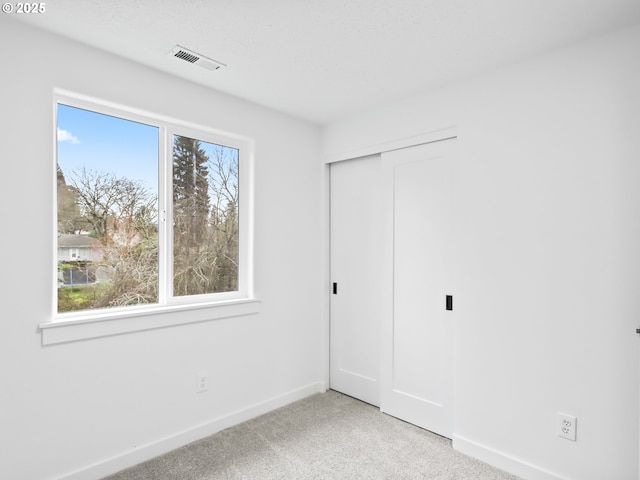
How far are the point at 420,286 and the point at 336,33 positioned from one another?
1742mm

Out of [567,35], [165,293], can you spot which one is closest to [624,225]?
[567,35]

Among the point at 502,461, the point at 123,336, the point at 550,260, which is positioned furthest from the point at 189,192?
the point at 502,461

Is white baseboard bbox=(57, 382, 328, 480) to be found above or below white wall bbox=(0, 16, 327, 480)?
below

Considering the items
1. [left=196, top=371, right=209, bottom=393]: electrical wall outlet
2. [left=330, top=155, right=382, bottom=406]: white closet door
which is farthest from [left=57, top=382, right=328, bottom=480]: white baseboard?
[left=330, top=155, right=382, bottom=406]: white closet door

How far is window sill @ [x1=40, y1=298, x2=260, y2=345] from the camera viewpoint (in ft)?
6.51

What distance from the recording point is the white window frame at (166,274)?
6.71ft

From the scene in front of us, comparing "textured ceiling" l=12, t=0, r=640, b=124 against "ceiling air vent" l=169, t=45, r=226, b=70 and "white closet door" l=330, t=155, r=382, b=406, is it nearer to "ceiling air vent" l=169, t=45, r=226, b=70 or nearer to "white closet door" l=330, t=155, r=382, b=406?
"ceiling air vent" l=169, t=45, r=226, b=70

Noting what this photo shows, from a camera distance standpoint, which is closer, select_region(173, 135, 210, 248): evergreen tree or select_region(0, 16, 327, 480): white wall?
select_region(0, 16, 327, 480): white wall

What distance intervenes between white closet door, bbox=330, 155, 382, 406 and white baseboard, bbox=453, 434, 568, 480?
82cm

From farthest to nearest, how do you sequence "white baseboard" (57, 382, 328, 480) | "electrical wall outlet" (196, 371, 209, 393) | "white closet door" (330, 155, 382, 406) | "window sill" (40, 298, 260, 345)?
"white closet door" (330, 155, 382, 406)
"electrical wall outlet" (196, 371, 209, 393)
"white baseboard" (57, 382, 328, 480)
"window sill" (40, 298, 260, 345)

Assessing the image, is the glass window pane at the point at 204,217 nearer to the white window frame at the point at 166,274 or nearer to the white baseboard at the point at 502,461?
the white window frame at the point at 166,274

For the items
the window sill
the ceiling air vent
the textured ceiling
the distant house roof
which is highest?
the textured ceiling

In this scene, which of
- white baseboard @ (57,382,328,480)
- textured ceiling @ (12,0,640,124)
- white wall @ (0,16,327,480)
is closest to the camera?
textured ceiling @ (12,0,640,124)

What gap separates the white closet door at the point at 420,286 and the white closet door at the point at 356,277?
185mm
